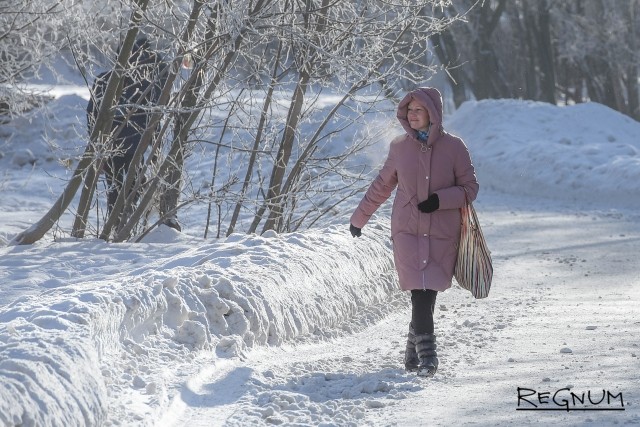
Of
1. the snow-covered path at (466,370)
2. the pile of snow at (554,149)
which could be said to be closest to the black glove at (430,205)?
the snow-covered path at (466,370)

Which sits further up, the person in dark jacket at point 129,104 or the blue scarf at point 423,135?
the person in dark jacket at point 129,104

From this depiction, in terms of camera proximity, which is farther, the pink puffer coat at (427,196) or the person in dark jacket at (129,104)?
the person in dark jacket at (129,104)

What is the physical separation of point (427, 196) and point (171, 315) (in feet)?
4.91

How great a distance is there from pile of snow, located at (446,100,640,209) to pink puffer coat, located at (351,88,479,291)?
1030cm

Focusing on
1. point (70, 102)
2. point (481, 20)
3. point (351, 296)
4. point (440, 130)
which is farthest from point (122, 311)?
point (481, 20)

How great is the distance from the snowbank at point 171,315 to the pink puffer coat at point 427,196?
101 cm

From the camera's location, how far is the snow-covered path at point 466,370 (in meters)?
5.41

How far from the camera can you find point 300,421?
17.5ft

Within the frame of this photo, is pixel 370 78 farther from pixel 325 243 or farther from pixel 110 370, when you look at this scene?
pixel 110 370

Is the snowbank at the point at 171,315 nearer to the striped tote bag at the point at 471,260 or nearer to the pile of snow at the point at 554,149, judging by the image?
the striped tote bag at the point at 471,260

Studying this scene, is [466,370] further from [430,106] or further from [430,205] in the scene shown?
[430,106]

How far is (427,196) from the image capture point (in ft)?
21.5

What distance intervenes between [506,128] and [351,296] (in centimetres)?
1468

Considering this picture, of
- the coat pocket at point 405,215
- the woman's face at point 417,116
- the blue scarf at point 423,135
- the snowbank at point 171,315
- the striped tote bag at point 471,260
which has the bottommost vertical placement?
the snowbank at point 171,315
